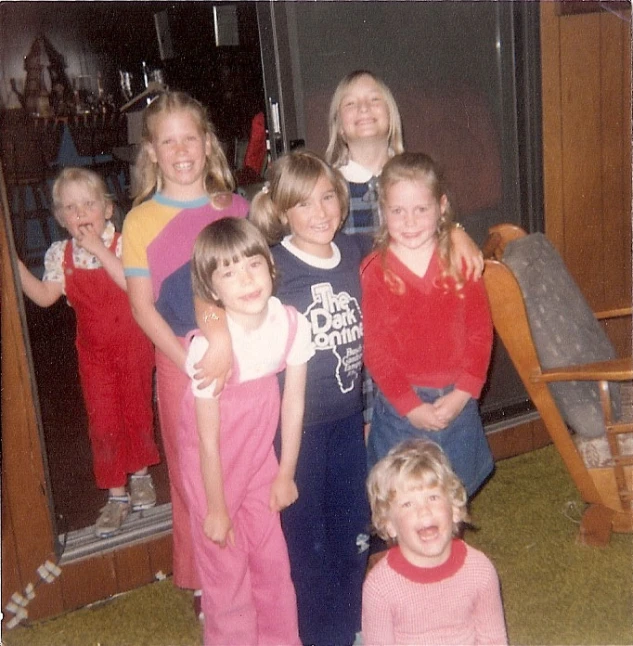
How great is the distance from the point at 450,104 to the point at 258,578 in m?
1.80

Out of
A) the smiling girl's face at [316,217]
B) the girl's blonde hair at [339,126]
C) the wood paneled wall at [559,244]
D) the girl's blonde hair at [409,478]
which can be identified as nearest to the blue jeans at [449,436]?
the girl's blonde hair at [409,478]

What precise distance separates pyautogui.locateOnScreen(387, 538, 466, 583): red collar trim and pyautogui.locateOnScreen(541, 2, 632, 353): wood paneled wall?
65.4 inches

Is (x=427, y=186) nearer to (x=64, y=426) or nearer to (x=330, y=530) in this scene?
(x=330, y=530)

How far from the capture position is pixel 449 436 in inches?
80.6

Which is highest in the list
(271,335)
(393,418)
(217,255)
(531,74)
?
(531,74)

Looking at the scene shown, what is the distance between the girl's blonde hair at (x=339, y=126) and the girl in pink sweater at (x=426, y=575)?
899 millimetres

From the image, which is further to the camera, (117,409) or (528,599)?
(117,409)

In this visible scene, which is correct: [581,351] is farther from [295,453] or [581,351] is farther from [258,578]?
[258,578]

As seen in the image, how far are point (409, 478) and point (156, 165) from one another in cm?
104

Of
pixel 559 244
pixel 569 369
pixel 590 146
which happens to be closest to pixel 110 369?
pixel 569 369

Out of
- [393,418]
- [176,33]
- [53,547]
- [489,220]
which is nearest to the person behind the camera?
[393,418]

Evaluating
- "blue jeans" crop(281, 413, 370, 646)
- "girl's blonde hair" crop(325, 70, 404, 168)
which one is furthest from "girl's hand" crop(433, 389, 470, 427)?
"girl's blonde hair" crop(325, 70, 404, 168)

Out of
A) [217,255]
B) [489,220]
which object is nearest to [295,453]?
[217,255]

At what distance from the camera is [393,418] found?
6.78ft
